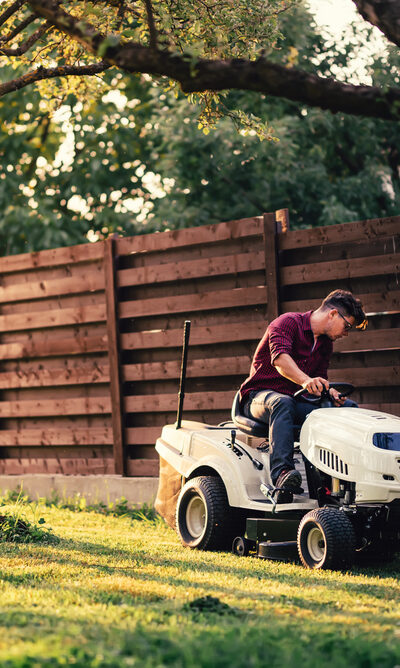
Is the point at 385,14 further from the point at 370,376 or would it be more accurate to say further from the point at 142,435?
the point at 142,435

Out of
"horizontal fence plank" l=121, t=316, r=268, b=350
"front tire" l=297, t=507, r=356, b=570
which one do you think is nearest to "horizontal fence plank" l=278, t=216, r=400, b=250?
"horizontal fence plank" l=121, t=316, r=268, b=350

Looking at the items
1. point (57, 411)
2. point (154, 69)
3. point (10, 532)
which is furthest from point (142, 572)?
point (57, 411)

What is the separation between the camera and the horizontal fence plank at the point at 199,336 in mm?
7984

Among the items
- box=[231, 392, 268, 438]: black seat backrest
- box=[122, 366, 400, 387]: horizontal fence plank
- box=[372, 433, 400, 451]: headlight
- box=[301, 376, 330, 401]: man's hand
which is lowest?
box=[372, 433, 400, 451]: headlight

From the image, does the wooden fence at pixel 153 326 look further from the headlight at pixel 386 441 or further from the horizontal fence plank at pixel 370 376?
the headlight at pixel 386 441

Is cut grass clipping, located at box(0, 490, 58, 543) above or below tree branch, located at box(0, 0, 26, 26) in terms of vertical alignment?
below

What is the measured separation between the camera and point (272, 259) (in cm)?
780

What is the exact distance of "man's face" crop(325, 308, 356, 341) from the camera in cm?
599

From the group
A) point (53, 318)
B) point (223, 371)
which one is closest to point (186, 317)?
point (223, 371)

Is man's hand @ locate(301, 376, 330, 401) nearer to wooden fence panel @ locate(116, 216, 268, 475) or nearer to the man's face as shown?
the man's face

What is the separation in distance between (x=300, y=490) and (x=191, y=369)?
2738 millimetres

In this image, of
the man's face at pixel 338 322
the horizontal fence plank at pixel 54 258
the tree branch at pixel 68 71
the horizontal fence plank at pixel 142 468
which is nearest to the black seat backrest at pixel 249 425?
the man's face at pixel 338 322

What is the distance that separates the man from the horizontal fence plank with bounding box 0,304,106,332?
3156 millimetres

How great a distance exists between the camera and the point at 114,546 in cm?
666
